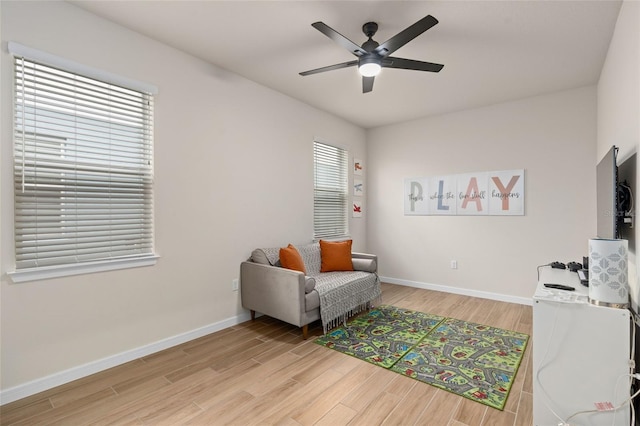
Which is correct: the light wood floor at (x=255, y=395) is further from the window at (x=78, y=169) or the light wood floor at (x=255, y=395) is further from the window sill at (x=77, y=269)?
the window at (x=78, y=169)

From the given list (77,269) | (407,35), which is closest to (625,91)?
(407,35)

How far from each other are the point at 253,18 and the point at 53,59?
1.46 m

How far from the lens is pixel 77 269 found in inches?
88.7

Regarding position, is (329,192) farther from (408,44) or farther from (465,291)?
(465,291)

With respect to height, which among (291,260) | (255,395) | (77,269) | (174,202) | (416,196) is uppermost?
(416,196)

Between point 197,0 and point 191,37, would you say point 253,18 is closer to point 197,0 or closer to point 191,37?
point 197,0

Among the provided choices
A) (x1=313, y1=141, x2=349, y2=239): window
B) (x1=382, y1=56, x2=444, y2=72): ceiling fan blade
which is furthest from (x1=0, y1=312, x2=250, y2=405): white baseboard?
(x1=382, y1=56, x2=444, y2=72): ceiling fan blade

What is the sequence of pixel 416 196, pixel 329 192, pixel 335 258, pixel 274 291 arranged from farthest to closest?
pixel 416 196 → pixel 329 192 → pixel 335 258 → pixel 274 291

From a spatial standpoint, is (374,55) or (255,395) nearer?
(255,395)

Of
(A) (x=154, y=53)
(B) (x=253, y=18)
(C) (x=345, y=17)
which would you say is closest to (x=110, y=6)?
(A) (x=154, y=53)

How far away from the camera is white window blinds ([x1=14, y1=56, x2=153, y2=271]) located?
205cm

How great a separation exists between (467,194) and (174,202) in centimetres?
390

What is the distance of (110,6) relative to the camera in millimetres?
2248

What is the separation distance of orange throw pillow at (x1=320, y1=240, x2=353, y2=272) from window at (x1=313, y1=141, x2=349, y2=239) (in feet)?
1.73
